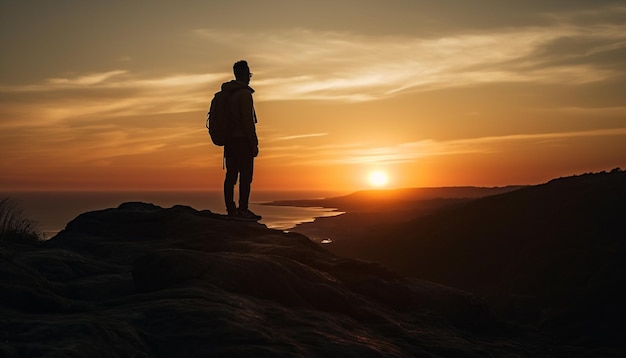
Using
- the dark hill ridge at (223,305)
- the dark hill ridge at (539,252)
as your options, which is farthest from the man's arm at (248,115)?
the dark hill ridge at (539,252)

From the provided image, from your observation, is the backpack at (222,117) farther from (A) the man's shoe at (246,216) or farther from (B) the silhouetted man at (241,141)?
(A) the man's shoe at (246,216)

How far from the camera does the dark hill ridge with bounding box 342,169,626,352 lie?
22.2 meters

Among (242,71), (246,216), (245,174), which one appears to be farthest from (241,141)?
(246,216)

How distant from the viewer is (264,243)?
10.6 meters

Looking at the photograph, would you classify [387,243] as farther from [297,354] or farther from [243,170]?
[297,354]

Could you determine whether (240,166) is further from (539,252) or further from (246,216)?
(539,252)

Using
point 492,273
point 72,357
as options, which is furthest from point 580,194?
point 72,357

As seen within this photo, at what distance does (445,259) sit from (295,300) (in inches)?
1250

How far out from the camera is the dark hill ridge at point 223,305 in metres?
5.04

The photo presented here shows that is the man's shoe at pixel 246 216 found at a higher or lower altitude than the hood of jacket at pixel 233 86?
lower

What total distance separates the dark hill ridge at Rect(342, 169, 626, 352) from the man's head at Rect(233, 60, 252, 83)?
34.7 feet

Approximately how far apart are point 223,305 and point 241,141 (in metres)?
8.33

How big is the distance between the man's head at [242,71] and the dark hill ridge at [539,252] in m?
10.6

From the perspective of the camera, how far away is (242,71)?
547 inches
